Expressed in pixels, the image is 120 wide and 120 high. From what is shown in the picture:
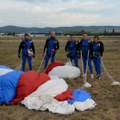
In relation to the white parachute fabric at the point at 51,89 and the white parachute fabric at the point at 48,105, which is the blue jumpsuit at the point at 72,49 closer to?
the white parachute fabric at the point at 51,89

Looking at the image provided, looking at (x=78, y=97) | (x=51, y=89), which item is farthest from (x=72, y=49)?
(x=78, y=97)

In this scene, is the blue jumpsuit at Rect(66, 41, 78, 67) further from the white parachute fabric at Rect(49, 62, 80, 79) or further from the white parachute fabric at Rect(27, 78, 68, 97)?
the white parachute fabric at Rect(27, 78, 68, 97)

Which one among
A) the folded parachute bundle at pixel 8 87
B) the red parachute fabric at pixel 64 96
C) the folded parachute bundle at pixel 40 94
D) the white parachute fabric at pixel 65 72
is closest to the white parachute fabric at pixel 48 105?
the folded parachute bundle at pixel 40 94

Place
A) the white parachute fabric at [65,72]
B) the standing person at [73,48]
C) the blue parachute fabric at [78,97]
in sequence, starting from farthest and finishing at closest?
the standing person at [73,48]
the white parachute fabric at [65,72]
the blue parachute fabric at [78,97]

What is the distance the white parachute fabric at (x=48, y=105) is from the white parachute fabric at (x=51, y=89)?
169mm

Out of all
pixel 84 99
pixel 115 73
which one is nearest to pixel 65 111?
pixel 84 99

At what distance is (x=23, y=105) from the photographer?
7.53 metres

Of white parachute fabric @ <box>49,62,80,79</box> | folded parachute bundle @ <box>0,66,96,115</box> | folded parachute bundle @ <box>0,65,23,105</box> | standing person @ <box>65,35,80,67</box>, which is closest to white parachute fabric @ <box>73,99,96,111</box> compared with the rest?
folded parachute bundle @ <box>0,66,96,115</box>

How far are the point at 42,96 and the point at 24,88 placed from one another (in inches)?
19.4

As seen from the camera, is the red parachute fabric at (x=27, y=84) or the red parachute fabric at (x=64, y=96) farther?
the red parachute fabric at (x=27, y=84)

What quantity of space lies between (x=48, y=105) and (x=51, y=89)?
538 millimetres

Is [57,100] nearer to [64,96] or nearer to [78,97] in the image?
[64,96]

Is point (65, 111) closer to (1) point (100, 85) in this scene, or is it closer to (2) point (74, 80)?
(1) point (100, 85)

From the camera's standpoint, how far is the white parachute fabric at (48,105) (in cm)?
695
